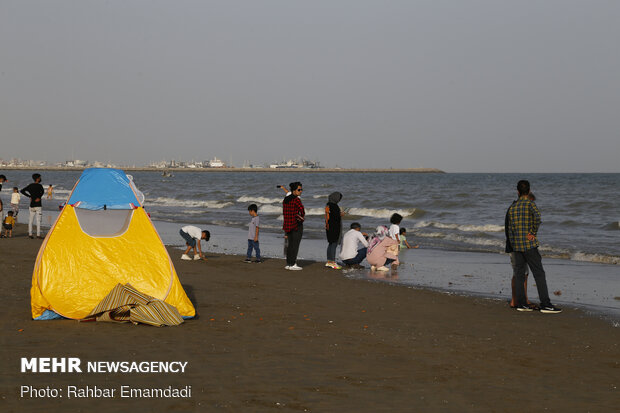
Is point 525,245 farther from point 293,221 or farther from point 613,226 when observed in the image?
point 613,226

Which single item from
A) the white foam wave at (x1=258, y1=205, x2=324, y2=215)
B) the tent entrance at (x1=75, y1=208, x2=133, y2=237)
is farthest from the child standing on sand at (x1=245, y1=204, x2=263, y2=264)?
the white foam wave at (x1=258, y1=205, x2=324, y2=215)

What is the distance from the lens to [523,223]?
8.89m

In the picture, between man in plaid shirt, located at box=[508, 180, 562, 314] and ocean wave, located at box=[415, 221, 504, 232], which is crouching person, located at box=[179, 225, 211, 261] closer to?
man in plaid shirt, located at box=[508, 180, 562, 314]

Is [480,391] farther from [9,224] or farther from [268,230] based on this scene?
[268,230]

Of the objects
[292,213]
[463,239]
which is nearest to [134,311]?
[292,213]

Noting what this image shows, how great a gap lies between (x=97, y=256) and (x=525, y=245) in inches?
223

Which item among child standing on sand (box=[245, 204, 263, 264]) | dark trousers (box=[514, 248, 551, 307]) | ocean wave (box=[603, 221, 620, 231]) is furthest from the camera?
ocean wave (box=[603, 221, 620, 231])

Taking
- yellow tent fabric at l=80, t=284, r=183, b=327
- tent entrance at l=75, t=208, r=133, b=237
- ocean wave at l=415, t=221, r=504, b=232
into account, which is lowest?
ocean wave at l=415, t=221, r=504, b=232

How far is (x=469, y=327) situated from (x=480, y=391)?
251 cm

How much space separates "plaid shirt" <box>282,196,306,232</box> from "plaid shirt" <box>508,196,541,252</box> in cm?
489

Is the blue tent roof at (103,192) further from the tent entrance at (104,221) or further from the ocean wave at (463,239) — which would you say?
the ocean wave at (463,239)

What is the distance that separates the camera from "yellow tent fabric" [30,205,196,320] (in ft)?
25.1

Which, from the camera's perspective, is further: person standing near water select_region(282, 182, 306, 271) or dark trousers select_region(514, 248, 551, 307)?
person standing near water select_region(282, 182, 306, 271)

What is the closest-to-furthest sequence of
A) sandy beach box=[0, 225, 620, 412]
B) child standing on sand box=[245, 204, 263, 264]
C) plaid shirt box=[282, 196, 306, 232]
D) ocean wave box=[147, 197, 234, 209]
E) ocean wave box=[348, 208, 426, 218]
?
sandy beach box=[0, 225, 620, 412] < plaid shirt box=[282, 196, 306, 232] < child standing on sand box=[245, 204, 263, 264] < ocean wave box=[348, 208, 426, 218] < ocean wave box=[147, 197, 234, 209]
